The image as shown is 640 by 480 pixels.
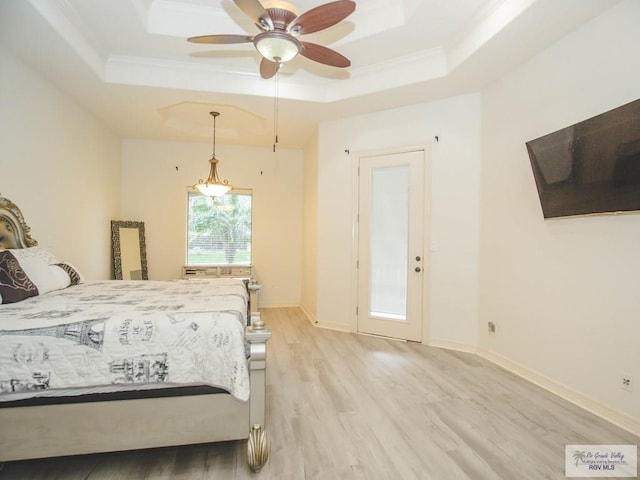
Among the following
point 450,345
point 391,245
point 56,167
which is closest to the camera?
point 56,167

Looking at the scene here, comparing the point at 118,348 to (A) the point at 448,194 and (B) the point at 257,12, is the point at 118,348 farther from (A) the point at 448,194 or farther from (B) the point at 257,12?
(A) the point at 448,194

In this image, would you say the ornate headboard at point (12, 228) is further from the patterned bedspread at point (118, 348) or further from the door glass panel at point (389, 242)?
the door glass panel at point (389, 242)

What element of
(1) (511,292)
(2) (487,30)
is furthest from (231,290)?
(2) (487,30)

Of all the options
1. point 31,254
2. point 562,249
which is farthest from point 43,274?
point 562,249

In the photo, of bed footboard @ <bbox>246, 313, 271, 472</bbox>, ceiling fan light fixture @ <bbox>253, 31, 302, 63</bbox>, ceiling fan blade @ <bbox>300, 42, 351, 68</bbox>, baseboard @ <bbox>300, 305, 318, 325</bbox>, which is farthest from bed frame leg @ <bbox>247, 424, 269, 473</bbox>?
baseboard @ <bbox>300, 305, 318, 325</bbox>

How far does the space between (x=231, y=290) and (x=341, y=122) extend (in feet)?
9.58

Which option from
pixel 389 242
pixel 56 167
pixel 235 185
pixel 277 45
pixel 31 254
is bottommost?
pixel 31 254

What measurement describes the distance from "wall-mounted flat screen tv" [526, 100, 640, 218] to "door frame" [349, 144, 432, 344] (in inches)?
48.2

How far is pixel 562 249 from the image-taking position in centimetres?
269

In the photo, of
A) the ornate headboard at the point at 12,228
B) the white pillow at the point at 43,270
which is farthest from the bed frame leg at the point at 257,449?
the ornate headboard at the point at 12,228

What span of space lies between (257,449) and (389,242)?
9.67ft

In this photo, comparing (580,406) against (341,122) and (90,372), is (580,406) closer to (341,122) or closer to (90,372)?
(90,372)

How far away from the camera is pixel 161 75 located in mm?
3512

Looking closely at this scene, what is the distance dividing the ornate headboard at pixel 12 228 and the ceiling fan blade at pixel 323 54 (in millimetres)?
2773
